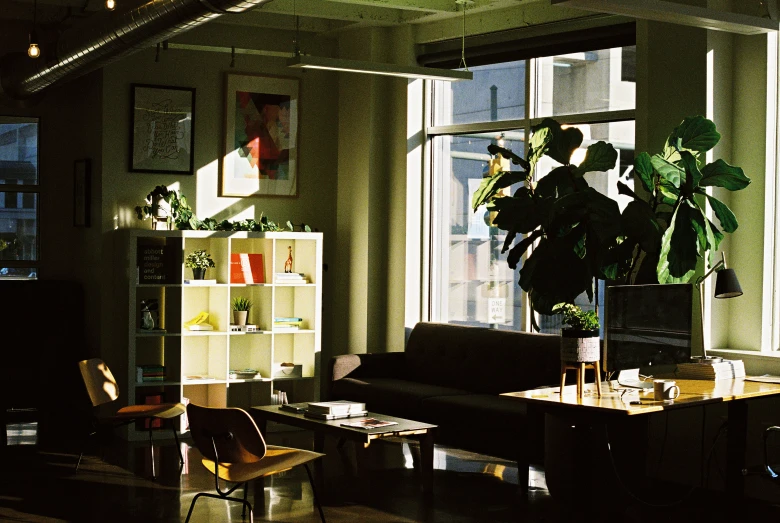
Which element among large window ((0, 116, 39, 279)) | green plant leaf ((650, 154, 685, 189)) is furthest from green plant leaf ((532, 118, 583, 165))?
large window ((0, 116, 39, 279))

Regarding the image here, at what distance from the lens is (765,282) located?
23.4 ft

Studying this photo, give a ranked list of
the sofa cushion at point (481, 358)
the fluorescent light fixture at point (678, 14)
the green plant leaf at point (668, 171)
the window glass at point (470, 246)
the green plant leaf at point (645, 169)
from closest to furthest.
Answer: the fluorescent light fixture at point (678, 14) < the green plant leaf at point (668, 171) < the green plant leaf at point (645, 169) < the sofa cushion at point (481, 358) < the window glass at point (470, 246)

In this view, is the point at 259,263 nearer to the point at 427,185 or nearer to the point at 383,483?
the point at 427,185

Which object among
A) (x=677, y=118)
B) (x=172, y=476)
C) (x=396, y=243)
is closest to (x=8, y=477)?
(x=172, y=476)

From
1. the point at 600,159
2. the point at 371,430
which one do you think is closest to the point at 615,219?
the point at 600,159

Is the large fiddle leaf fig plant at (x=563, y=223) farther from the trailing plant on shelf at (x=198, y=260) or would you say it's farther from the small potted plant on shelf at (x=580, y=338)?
the trailing plant on shelf at (x=198, y=260)

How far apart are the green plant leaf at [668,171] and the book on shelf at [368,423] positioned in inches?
94.4

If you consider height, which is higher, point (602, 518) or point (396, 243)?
point (396, 243)

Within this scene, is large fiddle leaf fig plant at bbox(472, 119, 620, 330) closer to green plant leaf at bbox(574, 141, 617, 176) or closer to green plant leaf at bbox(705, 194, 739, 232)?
green plant leaf at bbox(574, 141, 617, 176)

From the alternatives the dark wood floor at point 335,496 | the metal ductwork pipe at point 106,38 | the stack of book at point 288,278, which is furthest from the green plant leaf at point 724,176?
the stack of book at point 288,278

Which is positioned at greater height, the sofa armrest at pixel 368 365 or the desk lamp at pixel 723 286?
the desk lamp at pixel 723 286

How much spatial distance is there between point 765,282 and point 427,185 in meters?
3.85

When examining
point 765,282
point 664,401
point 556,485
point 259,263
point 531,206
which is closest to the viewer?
point 664,401

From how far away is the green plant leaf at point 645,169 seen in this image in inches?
264
